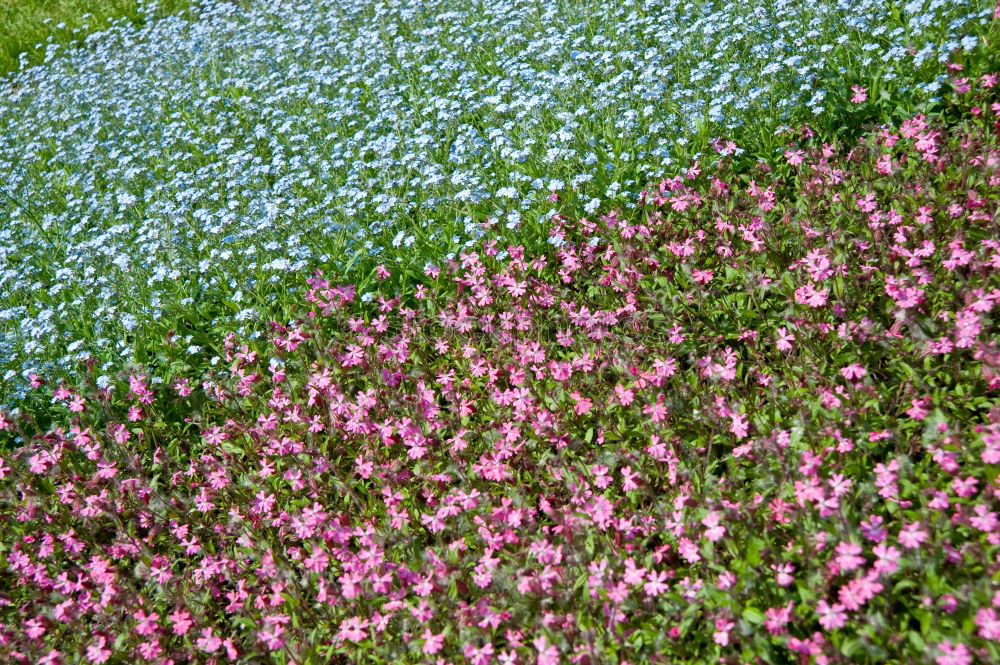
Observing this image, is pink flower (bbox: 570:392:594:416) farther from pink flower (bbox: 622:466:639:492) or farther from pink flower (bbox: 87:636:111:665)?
pink flower (bbox: 87:636:111:665)

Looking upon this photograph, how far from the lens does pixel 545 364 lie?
180 inches

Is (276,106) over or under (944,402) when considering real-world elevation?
over

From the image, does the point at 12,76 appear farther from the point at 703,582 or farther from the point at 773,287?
the point at 703,582

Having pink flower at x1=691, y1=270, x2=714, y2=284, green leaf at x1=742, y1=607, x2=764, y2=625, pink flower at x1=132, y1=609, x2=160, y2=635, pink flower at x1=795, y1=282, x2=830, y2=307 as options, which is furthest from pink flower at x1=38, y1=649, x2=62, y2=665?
pink flower at x1=795, y1=282, x2=830, y2=307

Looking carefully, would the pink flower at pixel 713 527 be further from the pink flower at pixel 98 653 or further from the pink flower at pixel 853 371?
the pink flower at pixel 98 653

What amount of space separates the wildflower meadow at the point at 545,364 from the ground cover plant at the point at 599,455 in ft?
0.07

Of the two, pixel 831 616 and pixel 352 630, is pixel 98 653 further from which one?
pixel 831 616

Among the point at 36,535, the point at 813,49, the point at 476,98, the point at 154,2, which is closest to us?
the point at 36,535

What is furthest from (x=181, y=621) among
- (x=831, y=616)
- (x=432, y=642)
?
(x=831, y=616)

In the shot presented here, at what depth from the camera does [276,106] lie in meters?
8.00

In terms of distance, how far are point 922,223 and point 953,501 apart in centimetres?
171

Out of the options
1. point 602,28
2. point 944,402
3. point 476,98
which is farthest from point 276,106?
point 944,402

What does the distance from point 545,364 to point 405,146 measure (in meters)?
2.88

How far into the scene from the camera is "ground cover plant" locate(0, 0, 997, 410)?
577 centimetres
